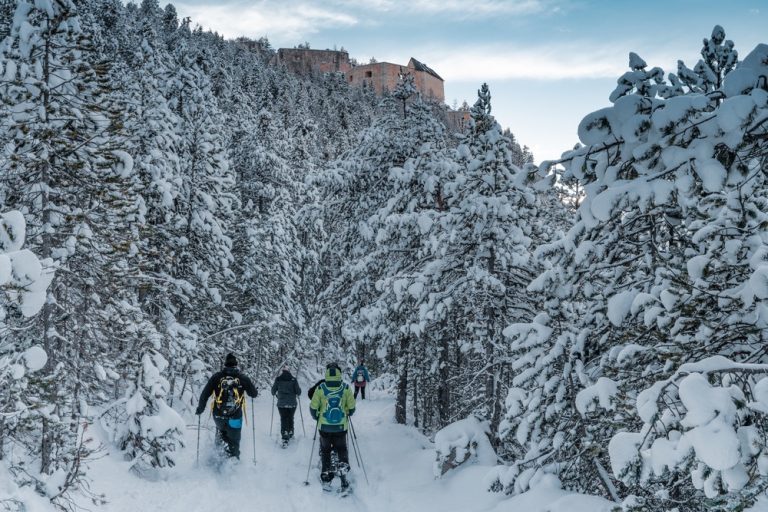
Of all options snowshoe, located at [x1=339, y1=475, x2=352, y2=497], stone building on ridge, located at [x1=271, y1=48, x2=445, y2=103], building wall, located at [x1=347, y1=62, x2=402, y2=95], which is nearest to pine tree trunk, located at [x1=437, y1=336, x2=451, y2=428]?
snowshoe, located at [x1=339, y1=475, x2=352, y2=497]

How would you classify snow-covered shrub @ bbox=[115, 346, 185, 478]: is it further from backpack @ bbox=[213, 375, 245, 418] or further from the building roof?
the building roof

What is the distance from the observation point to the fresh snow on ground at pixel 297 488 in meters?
8.05

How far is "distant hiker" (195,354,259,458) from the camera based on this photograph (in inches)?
407

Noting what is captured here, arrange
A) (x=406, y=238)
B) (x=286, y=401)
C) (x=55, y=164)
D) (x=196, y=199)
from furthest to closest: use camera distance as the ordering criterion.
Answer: (x=196, y=199) < (x=406, y=238) < (x=286, y=401) < (x=55, y=164)

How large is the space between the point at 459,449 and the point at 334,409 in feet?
8.67

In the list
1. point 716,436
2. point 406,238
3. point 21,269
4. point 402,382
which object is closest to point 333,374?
point 406,238

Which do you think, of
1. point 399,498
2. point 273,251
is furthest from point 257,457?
point 273,251

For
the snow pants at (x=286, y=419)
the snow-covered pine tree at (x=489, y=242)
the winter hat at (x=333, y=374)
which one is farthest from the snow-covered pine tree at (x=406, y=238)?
the snow pants at (x=286, y=419)

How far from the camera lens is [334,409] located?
10.0 meters

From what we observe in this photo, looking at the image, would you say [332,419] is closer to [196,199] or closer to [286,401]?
[286,401]

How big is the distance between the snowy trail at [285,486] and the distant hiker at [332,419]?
0.53m

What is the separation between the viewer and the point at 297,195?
30594 millimetres

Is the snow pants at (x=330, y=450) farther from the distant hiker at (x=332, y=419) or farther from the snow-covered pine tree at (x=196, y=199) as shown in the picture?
the snow-covered pine tree at (x=196, y=199)

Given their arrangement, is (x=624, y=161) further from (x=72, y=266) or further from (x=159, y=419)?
(x=72, y=266)
